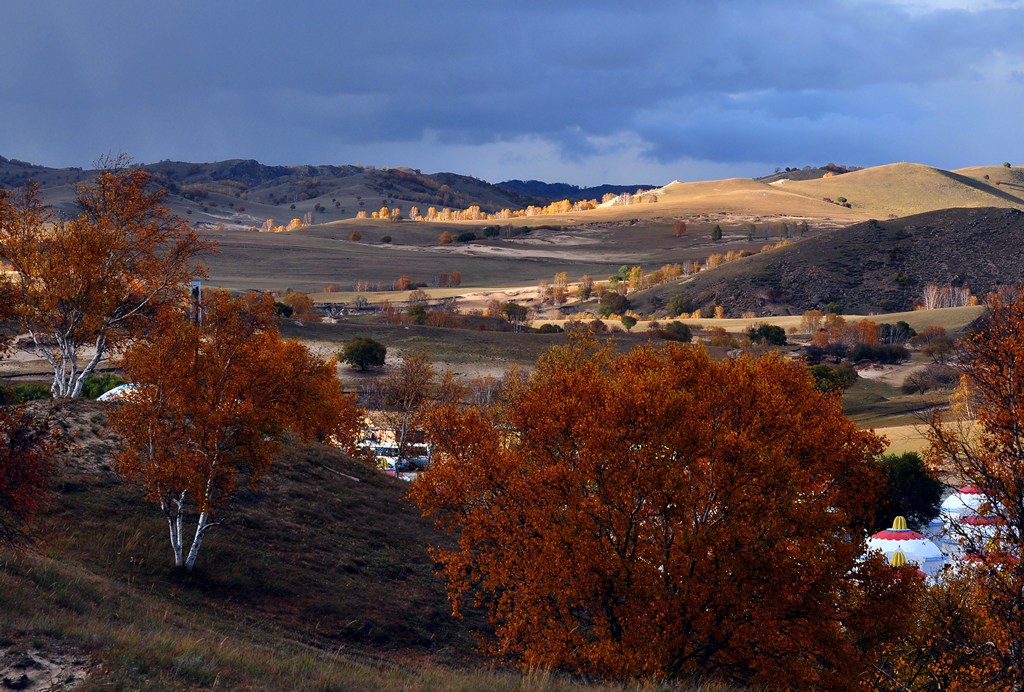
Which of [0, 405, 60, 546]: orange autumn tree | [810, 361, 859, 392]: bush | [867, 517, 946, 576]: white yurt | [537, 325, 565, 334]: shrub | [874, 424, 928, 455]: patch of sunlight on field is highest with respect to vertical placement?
[0, 405, 60, 546]: orange autumn tree

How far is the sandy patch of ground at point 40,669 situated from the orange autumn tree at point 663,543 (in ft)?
32.2

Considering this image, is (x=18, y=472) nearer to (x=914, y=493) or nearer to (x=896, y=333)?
(x=914, y=493)

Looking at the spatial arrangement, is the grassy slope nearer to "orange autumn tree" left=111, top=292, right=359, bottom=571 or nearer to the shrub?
"orange autumn tree" left=111, top=292, right=359, bottom=571

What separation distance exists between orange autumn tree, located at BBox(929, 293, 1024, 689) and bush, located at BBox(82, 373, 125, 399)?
34.6 m

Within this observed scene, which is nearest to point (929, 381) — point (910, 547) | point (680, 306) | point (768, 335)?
point (768, 335)


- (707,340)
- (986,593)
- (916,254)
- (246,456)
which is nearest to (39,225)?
(246,456)

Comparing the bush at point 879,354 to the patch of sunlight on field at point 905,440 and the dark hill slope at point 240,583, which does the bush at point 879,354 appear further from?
the dark hill slope at point 240,583

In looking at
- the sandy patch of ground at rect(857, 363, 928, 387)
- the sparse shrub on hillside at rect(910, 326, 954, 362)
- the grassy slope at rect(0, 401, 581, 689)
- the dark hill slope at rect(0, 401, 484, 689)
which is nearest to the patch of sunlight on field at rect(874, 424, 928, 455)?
the sandy patch of ground at rect(857, 363, 928, 387)

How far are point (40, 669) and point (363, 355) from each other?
235 feet

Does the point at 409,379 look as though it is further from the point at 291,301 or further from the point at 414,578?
the point at 291,301

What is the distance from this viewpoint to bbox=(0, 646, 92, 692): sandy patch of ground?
11906 mm

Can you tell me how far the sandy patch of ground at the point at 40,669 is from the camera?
39.1ft

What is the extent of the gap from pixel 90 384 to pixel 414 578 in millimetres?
21608

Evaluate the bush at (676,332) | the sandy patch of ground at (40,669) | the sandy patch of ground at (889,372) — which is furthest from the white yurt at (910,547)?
the bush at (676,332)
